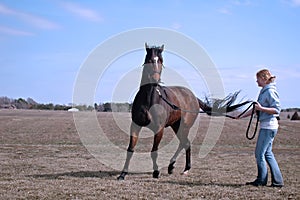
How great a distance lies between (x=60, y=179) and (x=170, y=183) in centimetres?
237

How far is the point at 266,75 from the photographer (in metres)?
9.35

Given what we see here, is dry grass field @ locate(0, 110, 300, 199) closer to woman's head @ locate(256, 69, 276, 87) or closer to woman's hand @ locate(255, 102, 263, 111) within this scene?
woman's hand @ locate(255, 102, 263, 111)

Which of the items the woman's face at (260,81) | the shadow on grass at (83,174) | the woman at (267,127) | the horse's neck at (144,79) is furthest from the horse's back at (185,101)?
the woman at (267,127)

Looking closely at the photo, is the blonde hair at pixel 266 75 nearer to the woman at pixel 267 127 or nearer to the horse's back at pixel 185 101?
the woman at pixel 267 127

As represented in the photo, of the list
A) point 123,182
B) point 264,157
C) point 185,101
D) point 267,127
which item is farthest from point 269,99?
point 123,182

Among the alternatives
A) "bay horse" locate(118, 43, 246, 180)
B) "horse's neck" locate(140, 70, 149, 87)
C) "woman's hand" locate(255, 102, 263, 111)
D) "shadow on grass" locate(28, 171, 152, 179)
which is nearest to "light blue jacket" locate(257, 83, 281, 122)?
"woman's hand" locate(255, 102, 263, 111)

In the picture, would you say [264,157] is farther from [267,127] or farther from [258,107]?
[258,107]

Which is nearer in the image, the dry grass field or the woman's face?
the dry grass field

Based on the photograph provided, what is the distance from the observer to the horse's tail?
12.4 metres

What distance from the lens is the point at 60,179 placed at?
9641 millimetres

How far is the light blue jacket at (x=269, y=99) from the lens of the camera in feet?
30.1

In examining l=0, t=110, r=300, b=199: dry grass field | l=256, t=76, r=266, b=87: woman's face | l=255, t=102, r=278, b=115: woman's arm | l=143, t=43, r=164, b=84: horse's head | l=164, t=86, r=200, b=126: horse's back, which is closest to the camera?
l=0, t=110, r=300, b=199: dry grass field

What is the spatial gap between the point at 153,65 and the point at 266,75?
239 cm

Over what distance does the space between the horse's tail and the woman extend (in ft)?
8.34
